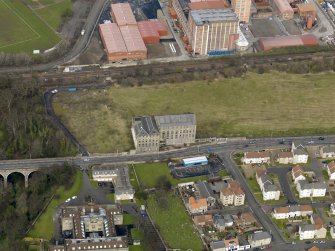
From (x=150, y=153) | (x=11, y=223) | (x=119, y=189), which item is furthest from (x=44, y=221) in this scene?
(x=150, y=153)

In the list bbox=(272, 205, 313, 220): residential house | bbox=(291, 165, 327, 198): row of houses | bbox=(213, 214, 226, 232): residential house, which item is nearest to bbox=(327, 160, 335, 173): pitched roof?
bbox=(291, 165, 327, 198): row of houses

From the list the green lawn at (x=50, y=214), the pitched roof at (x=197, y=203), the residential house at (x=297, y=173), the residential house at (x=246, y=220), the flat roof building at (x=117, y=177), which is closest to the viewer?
the green lawn at (x=50, y=214)

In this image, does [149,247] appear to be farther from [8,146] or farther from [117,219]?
[8,146]

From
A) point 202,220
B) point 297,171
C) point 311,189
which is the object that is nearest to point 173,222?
point 202,220

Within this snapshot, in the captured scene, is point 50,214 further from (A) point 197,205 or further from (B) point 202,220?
(B) point 202,220

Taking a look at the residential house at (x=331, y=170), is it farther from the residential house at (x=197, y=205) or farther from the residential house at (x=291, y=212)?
the residential house at (x=197, y=205)

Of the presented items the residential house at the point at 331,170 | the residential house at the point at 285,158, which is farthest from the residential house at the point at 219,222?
the residential house at the point at 331,170

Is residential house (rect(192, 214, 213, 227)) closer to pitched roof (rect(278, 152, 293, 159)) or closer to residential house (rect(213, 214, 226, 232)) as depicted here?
residential house (rect(213, 214, 226, 232))
